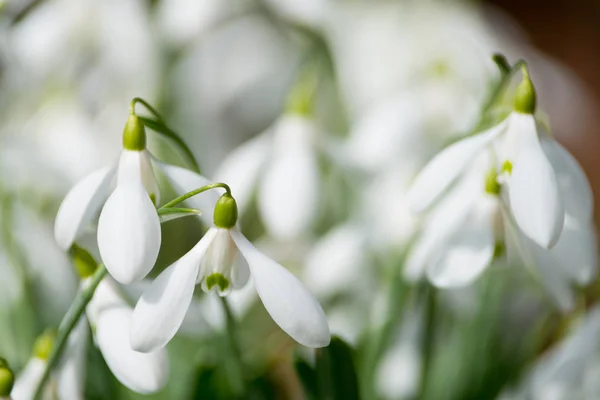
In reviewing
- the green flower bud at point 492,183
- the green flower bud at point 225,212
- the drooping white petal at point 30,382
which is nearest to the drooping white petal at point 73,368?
the drooping white petal at point 30,382

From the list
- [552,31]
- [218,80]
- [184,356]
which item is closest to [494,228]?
[184,356]

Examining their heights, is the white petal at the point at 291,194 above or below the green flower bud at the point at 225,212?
below

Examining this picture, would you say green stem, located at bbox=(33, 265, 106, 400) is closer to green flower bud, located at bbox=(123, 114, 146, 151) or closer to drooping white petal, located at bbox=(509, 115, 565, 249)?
green flower bud, located at bbox=(123, 114, 146, 151)

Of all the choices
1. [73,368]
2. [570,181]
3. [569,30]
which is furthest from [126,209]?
[569,30]

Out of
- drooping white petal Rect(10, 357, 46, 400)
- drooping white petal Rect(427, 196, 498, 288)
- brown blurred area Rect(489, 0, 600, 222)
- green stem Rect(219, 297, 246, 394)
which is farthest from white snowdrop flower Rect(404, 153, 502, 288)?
brown blurred area Rect(489, 0, 600, 222)

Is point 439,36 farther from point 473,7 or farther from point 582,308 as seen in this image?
point 582,308

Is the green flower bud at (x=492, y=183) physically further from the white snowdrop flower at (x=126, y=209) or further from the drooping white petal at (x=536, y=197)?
the white snowdrop flower at (x=126, y=209)
